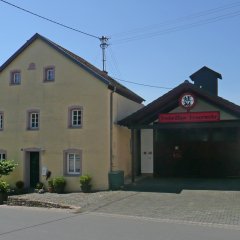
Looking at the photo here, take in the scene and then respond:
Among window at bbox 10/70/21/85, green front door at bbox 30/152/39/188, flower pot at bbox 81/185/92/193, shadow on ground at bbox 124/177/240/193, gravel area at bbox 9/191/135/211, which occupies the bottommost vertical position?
gravel area at bbox 9/191/135/211

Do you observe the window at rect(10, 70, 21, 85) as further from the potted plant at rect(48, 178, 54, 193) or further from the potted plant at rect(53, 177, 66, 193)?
the potted plant at rect(53, 177, 66, 193)

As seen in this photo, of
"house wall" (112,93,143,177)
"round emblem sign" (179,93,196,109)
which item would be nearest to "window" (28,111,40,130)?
"house wall" (112,93,143,177)

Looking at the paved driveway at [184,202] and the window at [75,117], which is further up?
the window at [75,117]

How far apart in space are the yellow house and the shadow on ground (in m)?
1.66

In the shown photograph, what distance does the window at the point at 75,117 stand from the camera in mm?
24094

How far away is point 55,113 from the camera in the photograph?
80.9ft

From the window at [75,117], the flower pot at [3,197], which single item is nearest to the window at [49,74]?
the window at [75,117]

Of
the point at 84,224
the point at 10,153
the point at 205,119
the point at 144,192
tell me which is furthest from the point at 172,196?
the point at 10,153

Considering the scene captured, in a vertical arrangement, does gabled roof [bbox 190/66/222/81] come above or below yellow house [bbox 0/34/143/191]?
above

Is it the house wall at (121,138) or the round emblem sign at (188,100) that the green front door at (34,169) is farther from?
the round emblem sign at (188,100)

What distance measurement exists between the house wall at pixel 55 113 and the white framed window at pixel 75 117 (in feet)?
0.83

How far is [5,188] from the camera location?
21391mm

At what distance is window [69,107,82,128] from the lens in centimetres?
2409

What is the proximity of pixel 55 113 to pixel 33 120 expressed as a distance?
5.85 ft
